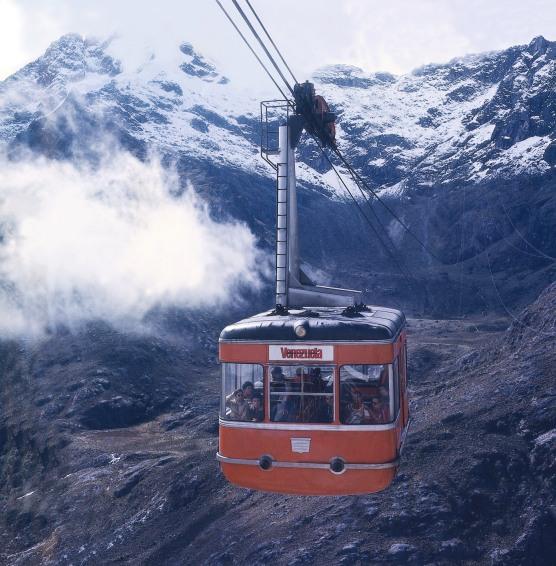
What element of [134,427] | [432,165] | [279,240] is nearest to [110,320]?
[134,427]

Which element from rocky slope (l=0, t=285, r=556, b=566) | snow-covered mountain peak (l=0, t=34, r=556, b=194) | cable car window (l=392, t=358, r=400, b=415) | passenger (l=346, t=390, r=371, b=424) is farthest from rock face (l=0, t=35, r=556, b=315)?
passenger (l=346, t=390, r=371, b=424)

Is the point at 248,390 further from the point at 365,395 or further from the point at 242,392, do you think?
the point at 365,395

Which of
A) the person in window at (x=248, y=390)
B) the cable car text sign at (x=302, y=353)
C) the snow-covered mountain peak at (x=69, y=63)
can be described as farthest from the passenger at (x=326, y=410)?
the snow-covered mountain peak at (x=69, y=63)

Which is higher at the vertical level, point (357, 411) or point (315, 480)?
point (357, 411)

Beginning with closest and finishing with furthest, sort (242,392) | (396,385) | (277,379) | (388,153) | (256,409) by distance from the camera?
(277,379), (256,409), (396,385), (242,392), (388,153)

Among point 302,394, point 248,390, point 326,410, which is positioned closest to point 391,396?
point 326,410

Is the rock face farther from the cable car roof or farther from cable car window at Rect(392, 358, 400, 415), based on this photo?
the cable car roof
